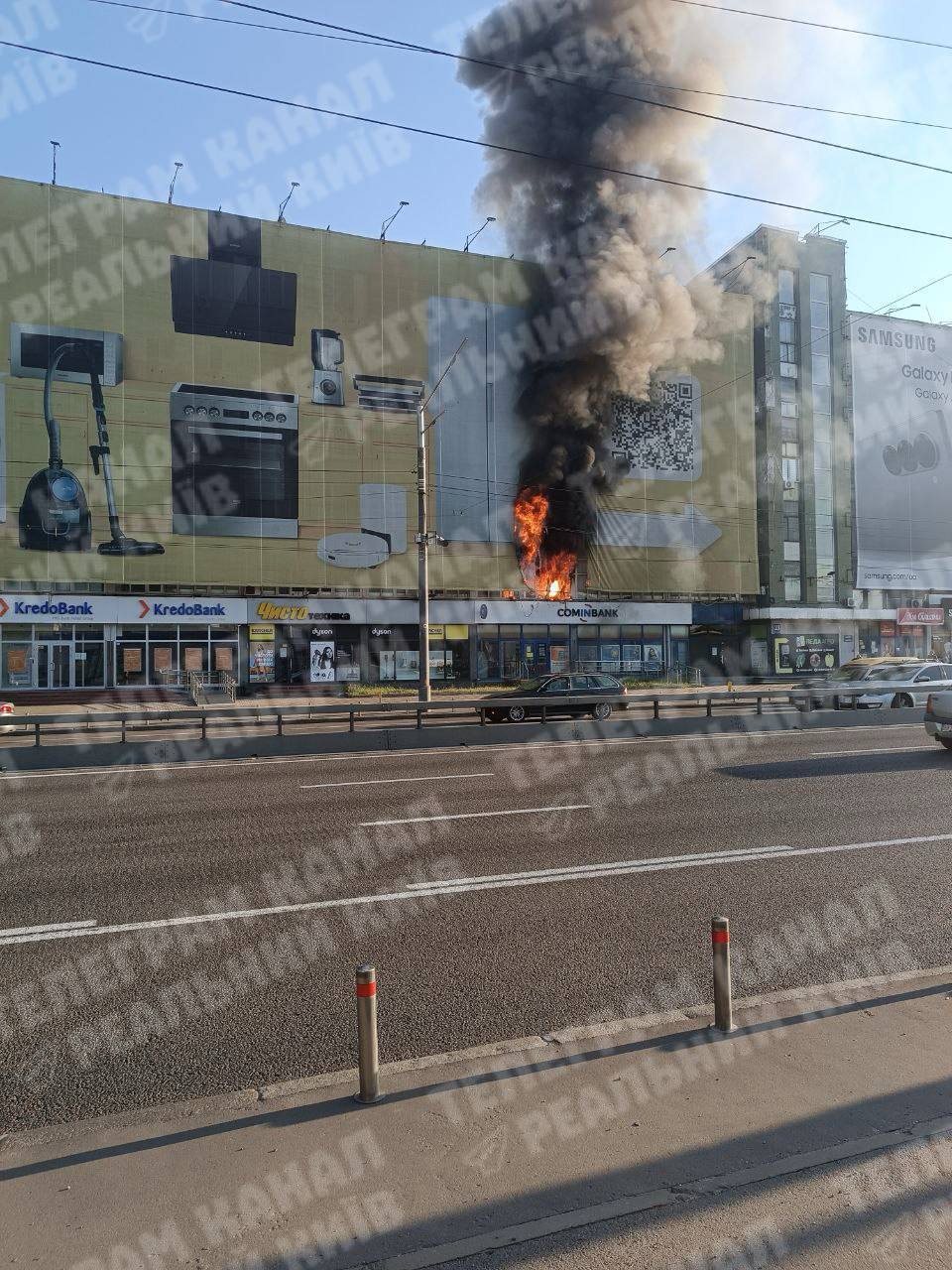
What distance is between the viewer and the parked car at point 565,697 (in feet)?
77.5

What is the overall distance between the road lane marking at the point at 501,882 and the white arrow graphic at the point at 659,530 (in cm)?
3592

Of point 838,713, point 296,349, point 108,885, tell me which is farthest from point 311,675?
point 108,885

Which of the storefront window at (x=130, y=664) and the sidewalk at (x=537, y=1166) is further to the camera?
the storefront window at (x=130, y=664)

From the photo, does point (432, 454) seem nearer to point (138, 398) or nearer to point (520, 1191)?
point (138, 398)

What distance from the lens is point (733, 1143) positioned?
12.0ft

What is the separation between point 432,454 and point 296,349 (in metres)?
7.51

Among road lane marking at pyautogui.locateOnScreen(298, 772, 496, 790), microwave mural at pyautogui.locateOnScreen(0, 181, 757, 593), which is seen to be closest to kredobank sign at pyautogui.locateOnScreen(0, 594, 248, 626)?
microwave mural at pyautogui.locateOnScreen(0, 181, 757, 593)

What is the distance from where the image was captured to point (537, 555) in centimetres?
4284

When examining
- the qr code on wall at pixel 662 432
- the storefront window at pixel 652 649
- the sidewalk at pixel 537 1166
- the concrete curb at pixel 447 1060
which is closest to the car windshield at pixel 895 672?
the storefront window at pixel 652 649

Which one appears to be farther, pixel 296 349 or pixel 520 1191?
pixel 296 349

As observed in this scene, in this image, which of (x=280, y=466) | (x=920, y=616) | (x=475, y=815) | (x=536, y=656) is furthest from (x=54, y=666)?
(x=920, y=616)

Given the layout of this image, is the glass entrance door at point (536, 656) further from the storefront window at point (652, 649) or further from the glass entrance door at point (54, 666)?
the glass entrance door at point (54, 666)

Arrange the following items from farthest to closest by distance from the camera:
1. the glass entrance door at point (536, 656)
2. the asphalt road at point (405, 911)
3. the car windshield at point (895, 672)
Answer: the glass entrance door at point (536, 656) < the car windshield at point (895, 672) < the asphalt road at point (405, 911)

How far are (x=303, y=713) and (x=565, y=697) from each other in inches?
307
